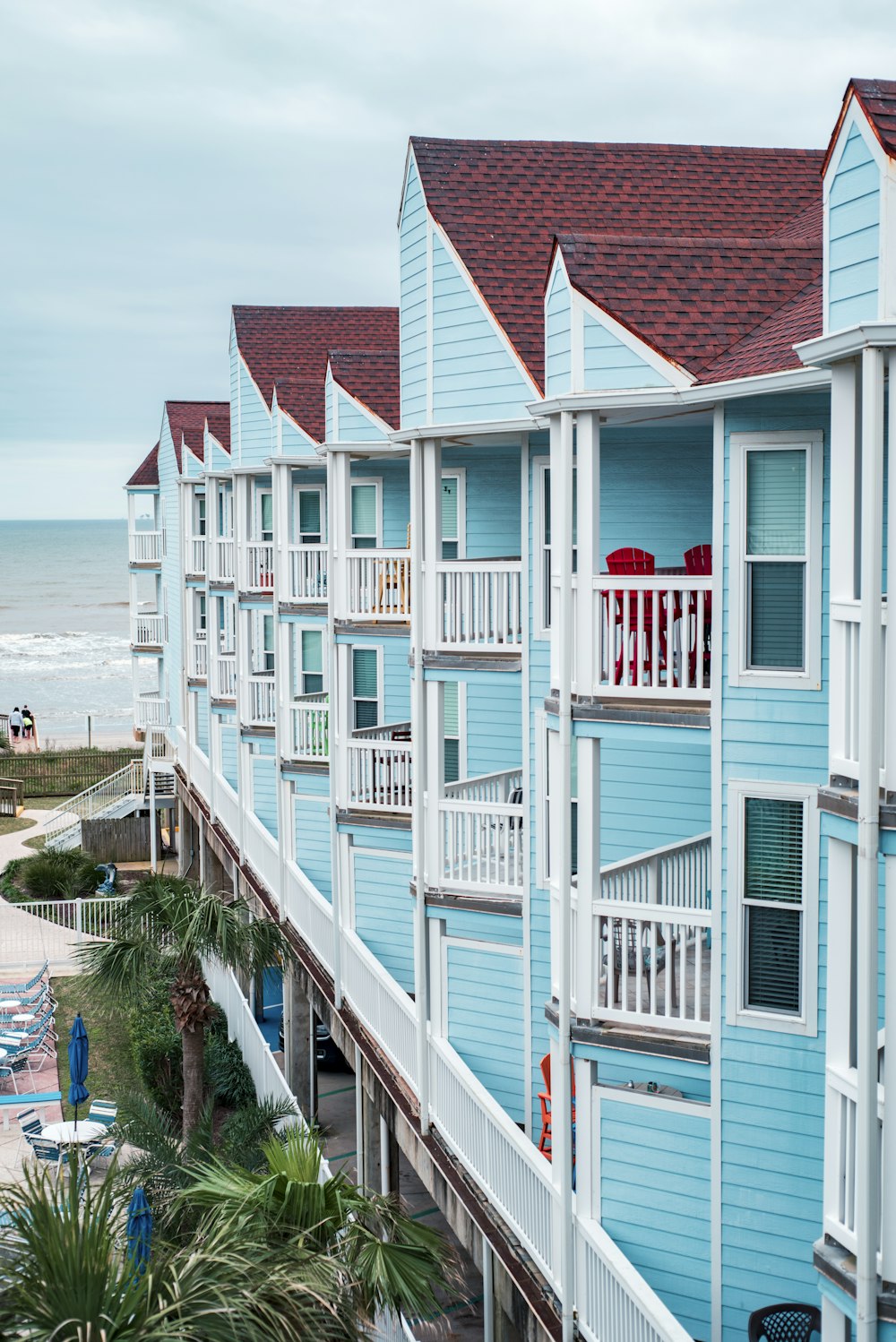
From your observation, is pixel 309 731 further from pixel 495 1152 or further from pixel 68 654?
pixel 68 654

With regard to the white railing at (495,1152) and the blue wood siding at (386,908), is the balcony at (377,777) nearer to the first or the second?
the blue wood siding at (386,908)

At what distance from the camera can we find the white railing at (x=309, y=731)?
23.4 metres

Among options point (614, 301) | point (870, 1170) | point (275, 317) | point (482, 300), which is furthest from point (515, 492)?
point (275, 317)

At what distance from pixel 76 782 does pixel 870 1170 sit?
153ft

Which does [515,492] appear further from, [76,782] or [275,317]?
[76,782]

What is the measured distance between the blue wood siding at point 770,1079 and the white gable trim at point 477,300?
13.5 feet

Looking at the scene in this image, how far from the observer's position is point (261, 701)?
27.3 metres

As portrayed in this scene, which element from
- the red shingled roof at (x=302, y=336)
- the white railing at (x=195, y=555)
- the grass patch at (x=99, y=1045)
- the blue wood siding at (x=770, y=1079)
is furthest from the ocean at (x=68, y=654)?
the blue wood siding at (x=770, y=1079)

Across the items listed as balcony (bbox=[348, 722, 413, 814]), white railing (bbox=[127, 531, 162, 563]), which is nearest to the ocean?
white railing (bbox=[127, 531, 162, 563])

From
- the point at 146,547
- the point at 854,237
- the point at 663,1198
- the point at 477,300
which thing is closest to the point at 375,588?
the point at 477,300

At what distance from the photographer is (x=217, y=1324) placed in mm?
7469

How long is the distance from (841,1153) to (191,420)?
35.8 metres

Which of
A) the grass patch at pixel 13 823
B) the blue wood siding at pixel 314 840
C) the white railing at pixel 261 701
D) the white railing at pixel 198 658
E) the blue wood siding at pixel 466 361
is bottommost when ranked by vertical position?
the grass patch at pixel 13 823

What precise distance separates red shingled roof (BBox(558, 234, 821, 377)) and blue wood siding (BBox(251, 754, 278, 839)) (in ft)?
56.6
